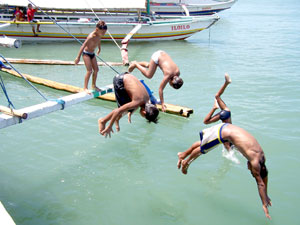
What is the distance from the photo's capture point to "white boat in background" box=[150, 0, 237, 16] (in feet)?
90.1

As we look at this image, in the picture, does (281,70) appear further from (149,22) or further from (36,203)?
(36,203)

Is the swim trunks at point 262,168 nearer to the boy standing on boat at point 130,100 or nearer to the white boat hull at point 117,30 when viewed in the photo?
the boy standing on boat at point 130,100

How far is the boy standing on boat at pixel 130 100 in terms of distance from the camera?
5.60 m

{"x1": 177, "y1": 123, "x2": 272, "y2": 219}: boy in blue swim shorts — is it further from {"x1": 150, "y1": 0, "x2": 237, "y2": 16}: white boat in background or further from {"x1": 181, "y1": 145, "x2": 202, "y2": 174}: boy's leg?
{"x1": 150, "y1": 0, "x2": 237, "y2": 16}: white boat in background

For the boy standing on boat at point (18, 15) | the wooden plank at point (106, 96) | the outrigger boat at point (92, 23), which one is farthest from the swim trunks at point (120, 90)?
the boy standing on boat at point (18, 15)

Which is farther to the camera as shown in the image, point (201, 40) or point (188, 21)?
point (201, 40)

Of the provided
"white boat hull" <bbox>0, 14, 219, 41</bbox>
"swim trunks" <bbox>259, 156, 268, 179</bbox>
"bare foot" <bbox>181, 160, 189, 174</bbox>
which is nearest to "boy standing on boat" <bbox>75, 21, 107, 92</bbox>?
"bare foot" <bbox>181, 160, 189, 174</bbox>

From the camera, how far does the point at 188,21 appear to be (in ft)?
63.9

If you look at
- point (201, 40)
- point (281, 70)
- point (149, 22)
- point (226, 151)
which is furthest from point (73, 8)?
point (226, 151)

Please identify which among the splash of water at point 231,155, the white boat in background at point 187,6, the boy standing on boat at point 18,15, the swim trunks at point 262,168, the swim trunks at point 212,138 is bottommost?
the splash of water at point 231,155

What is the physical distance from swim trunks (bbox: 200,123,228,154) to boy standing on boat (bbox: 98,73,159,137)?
0.90 meters

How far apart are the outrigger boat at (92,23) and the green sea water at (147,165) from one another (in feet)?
22.0

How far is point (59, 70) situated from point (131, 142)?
279 inches

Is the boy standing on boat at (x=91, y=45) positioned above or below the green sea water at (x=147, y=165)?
above
